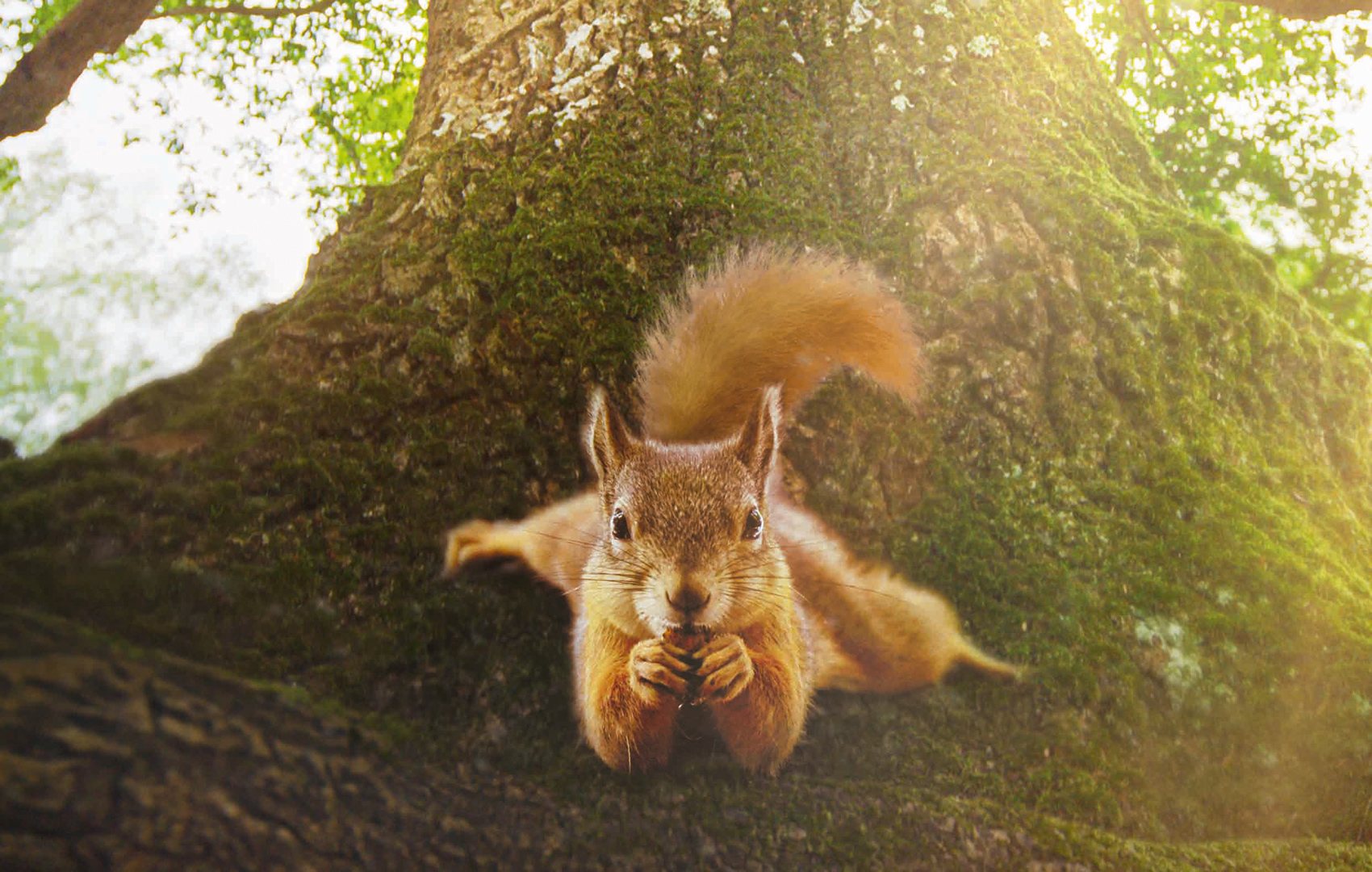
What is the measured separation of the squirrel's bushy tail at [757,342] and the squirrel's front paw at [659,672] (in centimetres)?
49

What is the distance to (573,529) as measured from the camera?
1494 millimetres

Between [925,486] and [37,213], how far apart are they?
11.7m

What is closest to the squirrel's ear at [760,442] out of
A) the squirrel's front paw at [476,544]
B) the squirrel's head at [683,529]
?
the squirrel's head at [683,529]

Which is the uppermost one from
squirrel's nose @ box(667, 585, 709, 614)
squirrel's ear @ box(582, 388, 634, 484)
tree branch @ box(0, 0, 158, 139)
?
tree branch @ box(0, 0, 158, 139)

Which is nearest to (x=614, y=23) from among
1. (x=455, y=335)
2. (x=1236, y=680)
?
(x=455, y=335)

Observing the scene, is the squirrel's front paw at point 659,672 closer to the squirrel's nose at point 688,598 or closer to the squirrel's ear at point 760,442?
the squirrel's nose at point 688,598

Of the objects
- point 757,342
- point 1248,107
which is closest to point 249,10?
point 757,342

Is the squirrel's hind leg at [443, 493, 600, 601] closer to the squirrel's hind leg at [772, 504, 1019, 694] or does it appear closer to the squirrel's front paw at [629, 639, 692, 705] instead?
the squirrel's front paw at [629, 639, 692, 705]

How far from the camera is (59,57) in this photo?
2.39 m

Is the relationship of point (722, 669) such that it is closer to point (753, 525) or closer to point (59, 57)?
point (753, 525)

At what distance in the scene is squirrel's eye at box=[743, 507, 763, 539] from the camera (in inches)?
56.4

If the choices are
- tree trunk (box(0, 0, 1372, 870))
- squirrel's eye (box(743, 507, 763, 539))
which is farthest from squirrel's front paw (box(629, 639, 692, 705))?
squirrel's eye (box(743, 507, 763, 539))

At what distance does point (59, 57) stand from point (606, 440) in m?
2.35

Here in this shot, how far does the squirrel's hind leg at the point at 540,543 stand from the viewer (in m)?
1.45
